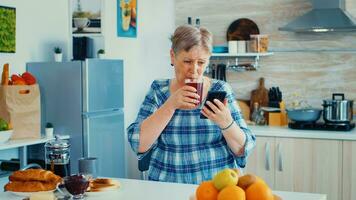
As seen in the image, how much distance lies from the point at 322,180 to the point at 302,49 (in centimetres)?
127

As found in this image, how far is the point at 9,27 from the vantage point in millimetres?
4105

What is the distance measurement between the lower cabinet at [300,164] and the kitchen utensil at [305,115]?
224mm

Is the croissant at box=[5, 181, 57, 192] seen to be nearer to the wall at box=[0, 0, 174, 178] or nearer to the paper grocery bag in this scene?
the paper grocery bag

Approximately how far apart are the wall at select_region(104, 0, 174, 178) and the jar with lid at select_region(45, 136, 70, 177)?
2564mm

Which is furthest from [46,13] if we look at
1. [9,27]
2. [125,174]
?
[125,174]

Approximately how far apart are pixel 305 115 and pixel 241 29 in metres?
1.15

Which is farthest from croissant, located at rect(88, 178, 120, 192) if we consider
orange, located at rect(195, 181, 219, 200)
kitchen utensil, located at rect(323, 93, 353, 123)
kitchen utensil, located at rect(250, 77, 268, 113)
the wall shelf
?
kitchen utensil, located at rect(250, 77, 268, 113)

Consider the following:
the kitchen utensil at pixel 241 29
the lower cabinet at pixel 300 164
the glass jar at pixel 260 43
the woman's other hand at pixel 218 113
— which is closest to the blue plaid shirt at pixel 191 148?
the woman's other hand at pixel 218 113

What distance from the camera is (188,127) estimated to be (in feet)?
8.06

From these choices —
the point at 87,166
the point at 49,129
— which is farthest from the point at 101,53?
the point at 87,166

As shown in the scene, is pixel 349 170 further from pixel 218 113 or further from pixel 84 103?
pixel 218 113

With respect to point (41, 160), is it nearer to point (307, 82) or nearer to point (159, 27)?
point (159, 27)

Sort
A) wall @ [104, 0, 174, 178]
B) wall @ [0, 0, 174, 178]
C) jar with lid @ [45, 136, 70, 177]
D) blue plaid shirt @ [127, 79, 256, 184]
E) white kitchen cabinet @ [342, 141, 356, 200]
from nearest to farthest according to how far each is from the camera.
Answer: jar with lid @ [45, 136, 70, 177] < blue plaid shirt @ [127, 79, 256, 184] < wall @ [0, 0, 174, 178] < white kitchen cabinet @ [342, 141, 356, 200] < wall @ [104, 0, 174, 178]

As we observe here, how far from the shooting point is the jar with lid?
7.56 feet
